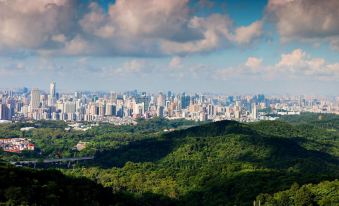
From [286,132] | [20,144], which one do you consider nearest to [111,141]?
[20,144]

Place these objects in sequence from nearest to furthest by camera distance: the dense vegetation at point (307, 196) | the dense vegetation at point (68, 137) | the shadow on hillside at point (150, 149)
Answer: the dense vegetation at point (307, 196), the shadow on hillside at point (150, 149), the dense vegetation at point (68, 137)

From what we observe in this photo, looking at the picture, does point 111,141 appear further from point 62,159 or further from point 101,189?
point 101,189

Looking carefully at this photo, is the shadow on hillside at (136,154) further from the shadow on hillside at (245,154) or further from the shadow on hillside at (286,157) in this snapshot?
the shadow on hillside at (286,157)

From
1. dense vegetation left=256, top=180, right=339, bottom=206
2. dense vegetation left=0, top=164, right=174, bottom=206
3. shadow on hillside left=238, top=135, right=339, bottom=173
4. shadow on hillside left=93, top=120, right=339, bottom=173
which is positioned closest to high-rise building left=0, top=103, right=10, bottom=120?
shadow on hillside left=93, top=120, right=339, bottom=173

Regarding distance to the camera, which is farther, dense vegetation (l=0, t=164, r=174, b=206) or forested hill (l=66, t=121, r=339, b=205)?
forested hill (l=66, t=121, r=339, b=205)

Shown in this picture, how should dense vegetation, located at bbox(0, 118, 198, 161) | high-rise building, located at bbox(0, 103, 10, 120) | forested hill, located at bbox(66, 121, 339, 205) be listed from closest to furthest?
forested hill, located at bbox(66, 121, 339, 205) → dense vegetation, located at bbox(0, 118, 198, 161) → high-rise building, located at bbox(0, 103, 10, 120)

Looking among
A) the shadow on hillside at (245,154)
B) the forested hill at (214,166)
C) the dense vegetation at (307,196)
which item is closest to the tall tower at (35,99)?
the forested hill at (214,166)

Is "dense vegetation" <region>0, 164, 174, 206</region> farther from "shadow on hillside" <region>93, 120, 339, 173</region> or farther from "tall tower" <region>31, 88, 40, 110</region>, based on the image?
"tall tower" <region>31, 88, 40, 110</region>
